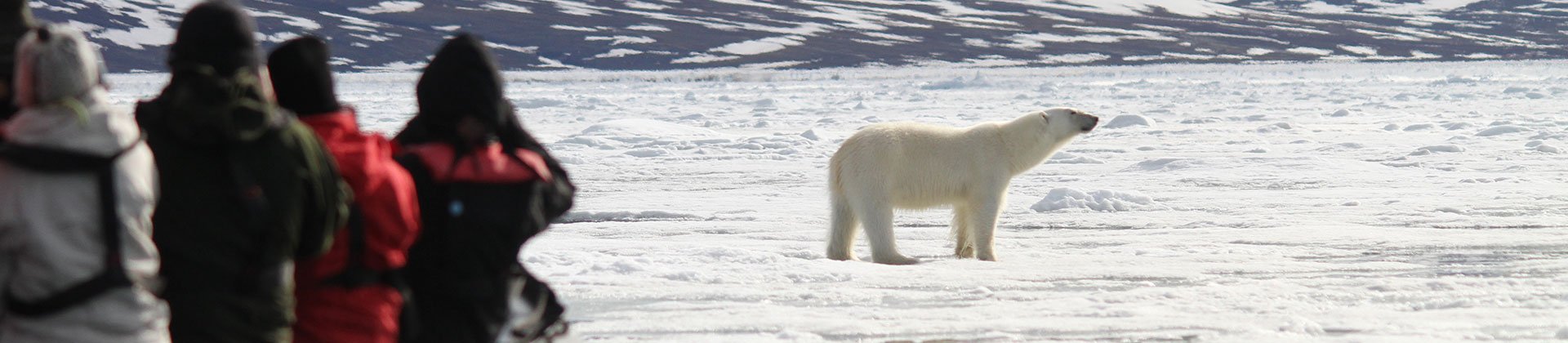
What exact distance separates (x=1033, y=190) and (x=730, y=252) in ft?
14.3

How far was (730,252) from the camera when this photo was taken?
6.32 meters

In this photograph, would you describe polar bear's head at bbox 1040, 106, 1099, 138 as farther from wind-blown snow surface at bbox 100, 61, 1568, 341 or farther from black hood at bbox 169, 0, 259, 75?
black hood at bbox 169, 0, 259, 75

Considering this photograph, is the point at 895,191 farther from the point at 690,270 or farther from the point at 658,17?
the point at 658,17

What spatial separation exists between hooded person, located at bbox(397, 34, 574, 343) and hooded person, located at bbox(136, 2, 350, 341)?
0.32 m

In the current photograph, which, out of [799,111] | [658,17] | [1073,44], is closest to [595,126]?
[799,111]

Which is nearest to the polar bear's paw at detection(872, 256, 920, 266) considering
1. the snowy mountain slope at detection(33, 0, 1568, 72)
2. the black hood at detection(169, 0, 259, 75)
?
the black hood at detection(169, 0, 259, 75)

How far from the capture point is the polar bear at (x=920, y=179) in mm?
6551

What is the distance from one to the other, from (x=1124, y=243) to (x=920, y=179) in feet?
3.58

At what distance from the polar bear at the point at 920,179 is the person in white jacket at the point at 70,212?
452cm

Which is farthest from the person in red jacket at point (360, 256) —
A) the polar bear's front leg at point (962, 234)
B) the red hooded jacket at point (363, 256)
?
the polar bear's front leg at point (962, 234)

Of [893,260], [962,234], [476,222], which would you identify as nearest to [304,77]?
[476,222]

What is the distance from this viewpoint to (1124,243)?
7.16 meters

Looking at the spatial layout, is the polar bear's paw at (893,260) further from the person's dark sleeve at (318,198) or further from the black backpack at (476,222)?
the person's dark sleeve at (318,198)

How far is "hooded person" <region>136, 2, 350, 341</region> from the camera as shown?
7.31ft
